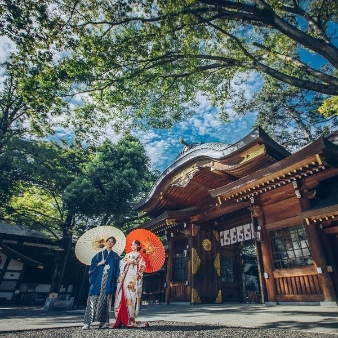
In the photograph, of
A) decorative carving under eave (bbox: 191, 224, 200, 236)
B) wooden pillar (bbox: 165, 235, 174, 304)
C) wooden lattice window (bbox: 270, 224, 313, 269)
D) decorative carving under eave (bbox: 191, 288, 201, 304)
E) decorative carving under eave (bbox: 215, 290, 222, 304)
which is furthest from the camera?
wooden pillar (bbox: 165, 235, 174, 304)

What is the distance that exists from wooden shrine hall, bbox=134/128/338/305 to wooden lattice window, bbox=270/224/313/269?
3 cm

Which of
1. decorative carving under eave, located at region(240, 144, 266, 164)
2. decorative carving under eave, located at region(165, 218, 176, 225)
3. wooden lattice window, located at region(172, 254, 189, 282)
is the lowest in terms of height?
wooden lattice window, located at region(172, 254, 189, 282)

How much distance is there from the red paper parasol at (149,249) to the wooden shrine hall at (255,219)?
12.5ft

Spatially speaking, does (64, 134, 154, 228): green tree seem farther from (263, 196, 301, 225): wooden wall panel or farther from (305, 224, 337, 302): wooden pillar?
(305, 224, 337, 302): wooden pillar

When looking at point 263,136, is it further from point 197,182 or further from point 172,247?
point 172,247

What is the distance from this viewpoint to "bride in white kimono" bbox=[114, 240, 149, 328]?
414 centimetres

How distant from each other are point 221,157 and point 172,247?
621cm

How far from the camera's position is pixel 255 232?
7.94 metres

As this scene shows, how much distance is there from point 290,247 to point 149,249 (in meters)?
4.85

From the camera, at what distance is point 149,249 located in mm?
4867

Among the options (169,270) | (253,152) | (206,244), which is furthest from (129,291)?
(169,270)

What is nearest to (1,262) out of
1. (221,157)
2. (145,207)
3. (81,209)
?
(81,209)

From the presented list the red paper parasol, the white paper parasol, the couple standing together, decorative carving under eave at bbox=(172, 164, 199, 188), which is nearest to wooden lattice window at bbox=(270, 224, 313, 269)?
decorative carving under eave at bbox=(172, 164, 199, 188)

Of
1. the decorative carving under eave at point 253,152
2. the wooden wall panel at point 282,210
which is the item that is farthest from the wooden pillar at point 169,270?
the decorative carving under eave at point 253,152
